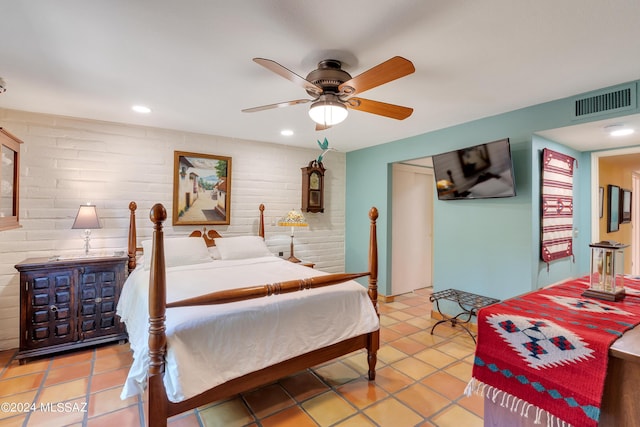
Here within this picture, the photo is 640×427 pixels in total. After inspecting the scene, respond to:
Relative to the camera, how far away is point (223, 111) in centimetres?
301

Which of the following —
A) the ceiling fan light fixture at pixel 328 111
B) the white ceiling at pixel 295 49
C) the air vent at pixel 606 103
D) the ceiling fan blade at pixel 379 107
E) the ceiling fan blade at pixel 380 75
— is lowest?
the ceiling fan light fixture at pixel 328 111

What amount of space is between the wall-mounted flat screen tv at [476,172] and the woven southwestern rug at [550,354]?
5.37ft

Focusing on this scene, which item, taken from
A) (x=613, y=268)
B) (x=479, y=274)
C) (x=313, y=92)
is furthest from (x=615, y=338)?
(x=479, y=274)

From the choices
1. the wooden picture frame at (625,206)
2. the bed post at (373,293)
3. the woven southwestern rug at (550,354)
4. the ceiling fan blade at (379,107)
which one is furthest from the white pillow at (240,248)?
the wooden picture frame at (625,206)

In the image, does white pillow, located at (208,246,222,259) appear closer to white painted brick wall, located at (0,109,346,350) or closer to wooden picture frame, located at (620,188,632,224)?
white painted brick wall, located at (0,109,346,350)

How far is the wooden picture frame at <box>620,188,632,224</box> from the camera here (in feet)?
15.0

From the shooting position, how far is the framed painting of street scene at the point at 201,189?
3744mm

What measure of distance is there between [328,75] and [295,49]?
26 cm

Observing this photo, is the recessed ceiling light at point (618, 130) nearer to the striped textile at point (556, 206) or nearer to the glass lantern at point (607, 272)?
the striped textile at point (556, 206)

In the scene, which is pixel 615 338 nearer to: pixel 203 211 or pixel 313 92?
pixel 313 92

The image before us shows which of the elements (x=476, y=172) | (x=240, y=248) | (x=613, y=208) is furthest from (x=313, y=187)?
(x=613, y=208)

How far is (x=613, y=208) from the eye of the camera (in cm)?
425

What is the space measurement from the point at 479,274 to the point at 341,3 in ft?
9.94

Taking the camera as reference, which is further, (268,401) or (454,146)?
(454,146)
